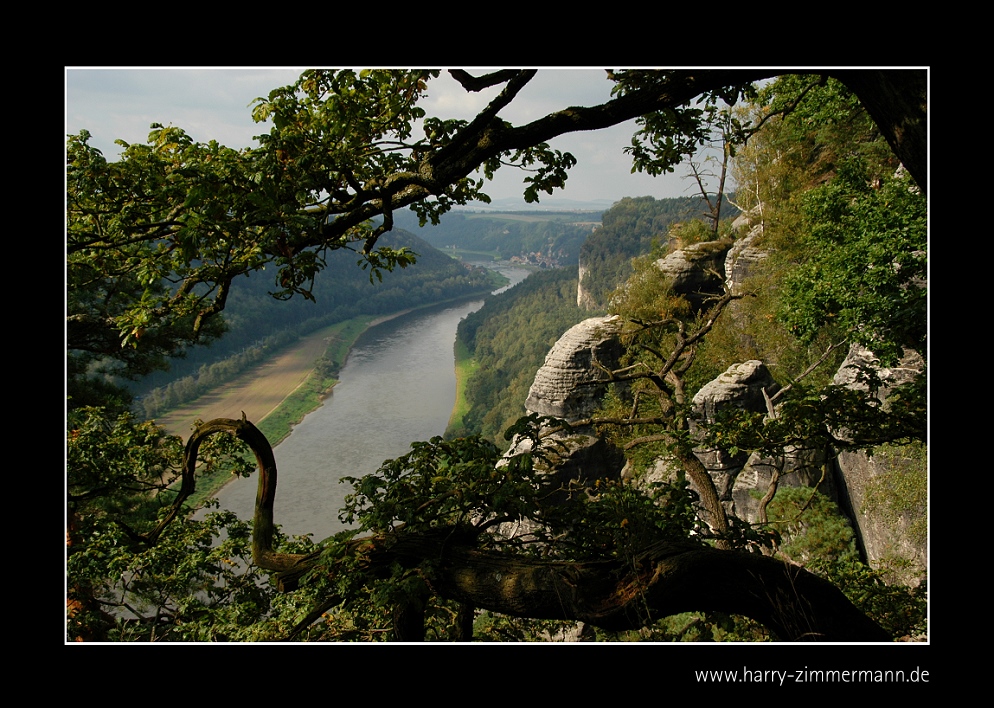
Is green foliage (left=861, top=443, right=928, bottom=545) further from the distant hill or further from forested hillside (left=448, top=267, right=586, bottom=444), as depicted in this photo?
the distant hill

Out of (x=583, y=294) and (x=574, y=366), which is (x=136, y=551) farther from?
(x=583, y=294)

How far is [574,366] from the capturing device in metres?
16.2

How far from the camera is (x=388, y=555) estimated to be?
3424mm

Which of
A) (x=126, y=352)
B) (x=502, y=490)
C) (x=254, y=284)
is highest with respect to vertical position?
(x=254, y=284)

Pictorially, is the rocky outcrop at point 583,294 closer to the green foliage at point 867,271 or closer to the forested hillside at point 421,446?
the green foliage at point 867,271

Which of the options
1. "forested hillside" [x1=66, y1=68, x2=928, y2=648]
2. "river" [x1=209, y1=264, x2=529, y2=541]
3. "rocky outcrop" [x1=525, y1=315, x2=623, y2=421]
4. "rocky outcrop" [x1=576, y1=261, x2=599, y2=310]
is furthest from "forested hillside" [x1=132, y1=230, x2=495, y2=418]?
"forested hillside" [x1=66, y1=68, x2=928, y2=648]

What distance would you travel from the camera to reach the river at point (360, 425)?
19.7 m

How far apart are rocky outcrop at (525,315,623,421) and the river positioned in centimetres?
390

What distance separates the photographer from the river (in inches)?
777

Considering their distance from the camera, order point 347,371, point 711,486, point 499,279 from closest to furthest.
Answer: point 711,486
point 347,371
point 499,279

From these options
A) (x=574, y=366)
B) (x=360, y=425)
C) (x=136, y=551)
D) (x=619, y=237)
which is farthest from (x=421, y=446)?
(x=619, y=237)

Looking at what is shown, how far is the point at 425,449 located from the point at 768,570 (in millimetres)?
2046

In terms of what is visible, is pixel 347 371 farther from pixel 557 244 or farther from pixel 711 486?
pixel 711 486

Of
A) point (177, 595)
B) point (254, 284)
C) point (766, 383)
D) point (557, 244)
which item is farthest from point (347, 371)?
point (177, 595)
